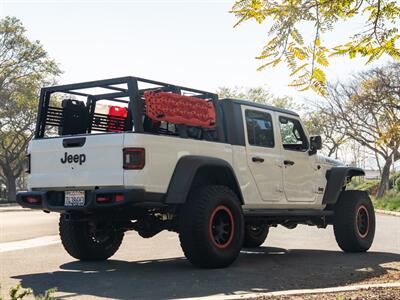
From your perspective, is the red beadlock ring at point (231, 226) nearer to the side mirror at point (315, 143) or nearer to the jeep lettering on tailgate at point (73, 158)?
the jeep lettering on tailgate at point (73, 158)

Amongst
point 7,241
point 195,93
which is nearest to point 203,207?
point 195,93

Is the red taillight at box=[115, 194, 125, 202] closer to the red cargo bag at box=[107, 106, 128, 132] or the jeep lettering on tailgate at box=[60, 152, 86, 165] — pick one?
the jeep lettering on tailgate at box=[60, 152, 86, 165]

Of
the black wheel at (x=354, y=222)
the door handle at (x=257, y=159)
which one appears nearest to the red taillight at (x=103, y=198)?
the door handle at (x=257, y=159)

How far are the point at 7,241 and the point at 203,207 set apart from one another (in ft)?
19.7

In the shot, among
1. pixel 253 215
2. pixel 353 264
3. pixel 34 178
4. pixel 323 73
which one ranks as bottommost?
pixel 353 264

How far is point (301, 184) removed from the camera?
9.48 m

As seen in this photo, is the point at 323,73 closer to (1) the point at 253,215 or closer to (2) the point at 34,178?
(1) the point at 253,215

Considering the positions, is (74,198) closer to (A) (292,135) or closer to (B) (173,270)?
(B) (173,270)

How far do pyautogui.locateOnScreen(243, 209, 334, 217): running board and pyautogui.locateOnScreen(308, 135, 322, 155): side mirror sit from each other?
3.15 ft

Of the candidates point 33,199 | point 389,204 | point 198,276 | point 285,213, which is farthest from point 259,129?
point 389,204

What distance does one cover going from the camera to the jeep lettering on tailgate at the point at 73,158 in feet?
23.8

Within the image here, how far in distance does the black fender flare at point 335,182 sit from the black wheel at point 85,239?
3.56 metres

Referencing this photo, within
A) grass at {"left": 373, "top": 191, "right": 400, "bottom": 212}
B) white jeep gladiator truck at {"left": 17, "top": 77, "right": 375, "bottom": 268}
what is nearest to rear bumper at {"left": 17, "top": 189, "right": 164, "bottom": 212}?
white jeep gladiator truck at {"left": 17, "top": 77, "right": 375, "bottom": 268}

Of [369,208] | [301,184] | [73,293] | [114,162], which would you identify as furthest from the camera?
[369,208]
